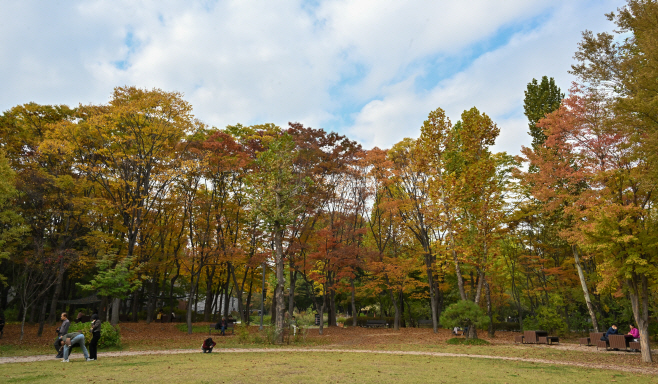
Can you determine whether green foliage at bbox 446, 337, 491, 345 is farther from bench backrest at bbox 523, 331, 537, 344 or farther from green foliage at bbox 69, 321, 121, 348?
green foliage at bbox 69, 321, 121, 348

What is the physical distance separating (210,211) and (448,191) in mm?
13756

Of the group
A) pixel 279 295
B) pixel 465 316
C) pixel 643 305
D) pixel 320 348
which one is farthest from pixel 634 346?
pixel 279 295

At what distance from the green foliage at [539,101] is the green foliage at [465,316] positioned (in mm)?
12935

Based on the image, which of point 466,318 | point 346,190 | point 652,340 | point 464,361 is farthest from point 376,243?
point 464,361

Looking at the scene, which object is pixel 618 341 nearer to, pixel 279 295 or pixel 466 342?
pixel 466 342

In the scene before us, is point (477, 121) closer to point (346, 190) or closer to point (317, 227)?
point (346, 190)

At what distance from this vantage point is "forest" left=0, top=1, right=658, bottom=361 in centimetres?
1455

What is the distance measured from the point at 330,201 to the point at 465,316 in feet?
41.5

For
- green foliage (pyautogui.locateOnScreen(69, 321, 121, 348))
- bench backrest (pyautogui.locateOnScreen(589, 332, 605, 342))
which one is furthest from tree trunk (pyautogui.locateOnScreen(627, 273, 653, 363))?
green foliage (pyautogui.locateOnScreen(69, 321, 121, 348))

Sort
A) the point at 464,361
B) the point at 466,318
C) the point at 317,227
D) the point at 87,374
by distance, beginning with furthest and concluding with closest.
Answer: the point at 317,227 → the point at 466,318 → the point at 464,361 → the point at 87,374

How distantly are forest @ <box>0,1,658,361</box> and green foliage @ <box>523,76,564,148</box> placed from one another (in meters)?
0.08

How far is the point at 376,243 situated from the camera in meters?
31.4

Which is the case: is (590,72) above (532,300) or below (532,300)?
above

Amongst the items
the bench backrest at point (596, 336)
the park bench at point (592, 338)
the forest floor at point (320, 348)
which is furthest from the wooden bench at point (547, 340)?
the bench backrest at point (596, 336)
